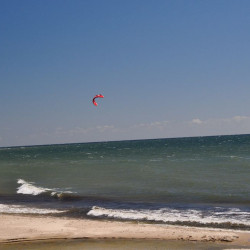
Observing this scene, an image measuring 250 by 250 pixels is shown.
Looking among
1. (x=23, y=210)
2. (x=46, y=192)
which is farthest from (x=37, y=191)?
(x=23, y=210)

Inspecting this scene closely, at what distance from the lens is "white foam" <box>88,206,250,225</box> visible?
18.8m

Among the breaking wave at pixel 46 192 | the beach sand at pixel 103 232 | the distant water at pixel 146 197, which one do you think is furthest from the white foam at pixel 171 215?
the breaking wave at pixel 46 192

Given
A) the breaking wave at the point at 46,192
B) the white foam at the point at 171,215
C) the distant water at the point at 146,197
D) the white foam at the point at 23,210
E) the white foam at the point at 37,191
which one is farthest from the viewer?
the white foam at the point at 37,191

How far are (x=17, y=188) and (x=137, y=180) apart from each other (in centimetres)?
1167

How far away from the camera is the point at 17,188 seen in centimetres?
3297

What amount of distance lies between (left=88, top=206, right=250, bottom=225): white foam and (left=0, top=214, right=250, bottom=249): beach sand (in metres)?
1.47

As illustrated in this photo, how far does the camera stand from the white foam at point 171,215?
1884cm

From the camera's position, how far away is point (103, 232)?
1697 cm

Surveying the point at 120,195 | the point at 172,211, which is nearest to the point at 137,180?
the point at 120,195

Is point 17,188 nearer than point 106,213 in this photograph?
No

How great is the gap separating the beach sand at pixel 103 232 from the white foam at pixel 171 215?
1.47m

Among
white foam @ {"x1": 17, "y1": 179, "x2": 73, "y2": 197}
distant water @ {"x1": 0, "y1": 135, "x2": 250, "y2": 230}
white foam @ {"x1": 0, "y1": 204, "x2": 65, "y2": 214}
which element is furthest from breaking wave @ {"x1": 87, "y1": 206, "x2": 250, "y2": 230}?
white foam @ {"x1": 17, "y1": 179, "x2": 73, "y2": 197}

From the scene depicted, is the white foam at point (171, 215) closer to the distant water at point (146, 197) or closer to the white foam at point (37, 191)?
the distant water at point (146, 197)

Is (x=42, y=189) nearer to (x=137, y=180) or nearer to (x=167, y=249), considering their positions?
(x=137, y=180)
